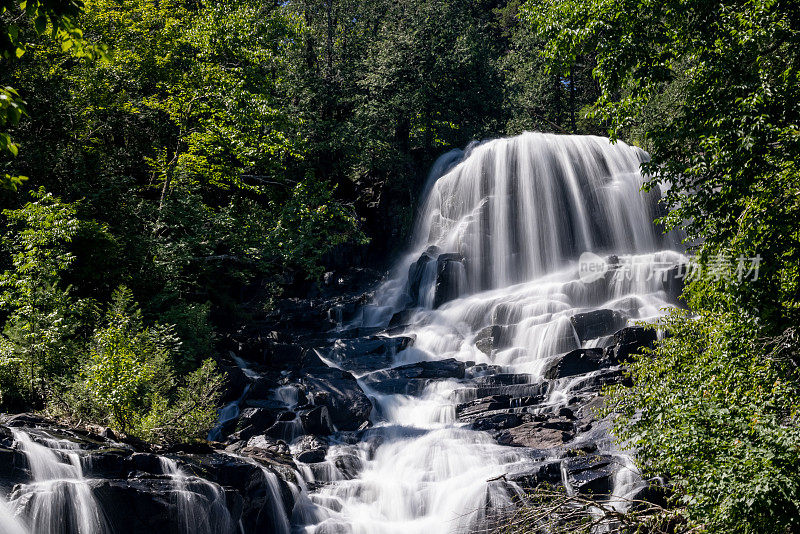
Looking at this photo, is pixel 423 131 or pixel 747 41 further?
pixel 423 131

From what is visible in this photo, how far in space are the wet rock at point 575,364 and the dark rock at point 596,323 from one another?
1.73 m

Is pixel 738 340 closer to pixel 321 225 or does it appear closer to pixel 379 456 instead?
pixel 379 456

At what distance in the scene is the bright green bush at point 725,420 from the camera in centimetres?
656

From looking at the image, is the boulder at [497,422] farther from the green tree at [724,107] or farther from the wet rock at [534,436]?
the green tree at [724,107]

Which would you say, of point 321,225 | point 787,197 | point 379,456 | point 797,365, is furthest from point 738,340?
point 321,225

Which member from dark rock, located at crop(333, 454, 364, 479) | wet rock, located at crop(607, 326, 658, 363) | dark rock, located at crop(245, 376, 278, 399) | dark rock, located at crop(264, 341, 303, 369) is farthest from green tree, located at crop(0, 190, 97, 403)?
wet rock, located at crop(607, 326, 658, 363)

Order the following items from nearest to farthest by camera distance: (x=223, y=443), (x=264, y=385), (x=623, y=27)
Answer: (x=623, y=27) < (x=223, y=443) < (x=264, y=385)

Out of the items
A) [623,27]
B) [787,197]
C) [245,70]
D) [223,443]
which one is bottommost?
[223,443]

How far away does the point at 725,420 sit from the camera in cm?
720

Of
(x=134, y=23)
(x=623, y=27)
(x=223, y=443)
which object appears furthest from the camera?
(x=134, y=23)

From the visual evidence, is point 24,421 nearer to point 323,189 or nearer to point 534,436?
point 534,436

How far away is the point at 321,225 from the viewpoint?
21219 millimetres

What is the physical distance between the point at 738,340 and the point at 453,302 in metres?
18.1

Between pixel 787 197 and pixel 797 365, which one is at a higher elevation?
pixel 787 197
